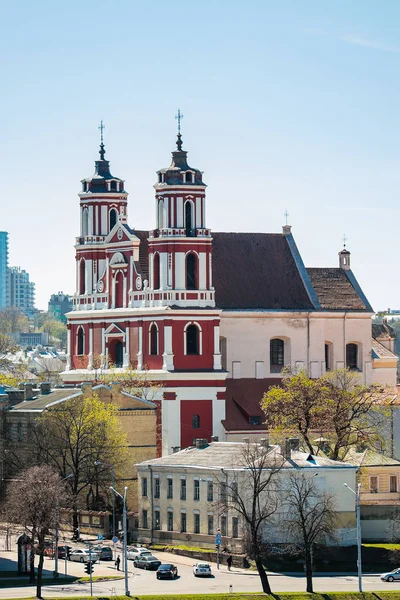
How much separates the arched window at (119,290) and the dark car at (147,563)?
119 feet


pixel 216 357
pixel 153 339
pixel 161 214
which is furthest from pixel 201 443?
pixel 161 214

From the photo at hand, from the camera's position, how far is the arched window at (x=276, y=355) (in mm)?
141500

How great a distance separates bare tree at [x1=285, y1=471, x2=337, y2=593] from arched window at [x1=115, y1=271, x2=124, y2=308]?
33981 mm

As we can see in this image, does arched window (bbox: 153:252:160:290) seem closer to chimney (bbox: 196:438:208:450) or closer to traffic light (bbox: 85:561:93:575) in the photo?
chimney (bbox: 196:438:208:450)

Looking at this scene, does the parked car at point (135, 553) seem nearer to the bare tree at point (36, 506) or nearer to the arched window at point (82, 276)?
the bare tree at point (36, 506)

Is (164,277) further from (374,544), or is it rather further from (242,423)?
(374,544)

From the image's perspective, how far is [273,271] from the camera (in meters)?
144

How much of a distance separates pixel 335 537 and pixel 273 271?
125ft

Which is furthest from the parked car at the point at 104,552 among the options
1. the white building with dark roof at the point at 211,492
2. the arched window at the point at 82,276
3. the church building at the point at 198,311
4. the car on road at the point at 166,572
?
the arched window at the point at 82,276

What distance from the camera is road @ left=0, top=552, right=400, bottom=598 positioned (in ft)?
319

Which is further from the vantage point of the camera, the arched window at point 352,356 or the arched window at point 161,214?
the arched window at point 352,356

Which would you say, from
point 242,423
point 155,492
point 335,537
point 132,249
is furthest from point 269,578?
point 132,249

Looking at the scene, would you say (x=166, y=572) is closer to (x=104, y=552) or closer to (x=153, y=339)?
(x=104, y=552)

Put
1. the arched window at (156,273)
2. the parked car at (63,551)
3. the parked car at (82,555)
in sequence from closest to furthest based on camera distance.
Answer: the parked car at (82,555), the parked car at (63,551), the arched window at (156,273)
